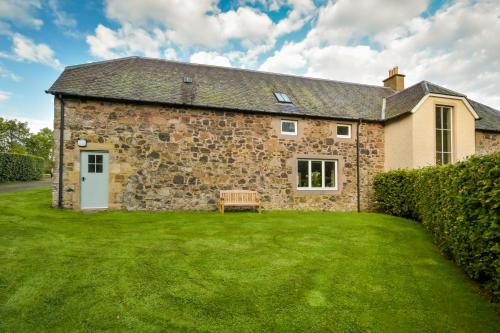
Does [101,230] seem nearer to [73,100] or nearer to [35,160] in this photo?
[73,100]

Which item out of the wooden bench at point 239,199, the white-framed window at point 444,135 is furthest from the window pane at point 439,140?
the wooden bench at point 239,199

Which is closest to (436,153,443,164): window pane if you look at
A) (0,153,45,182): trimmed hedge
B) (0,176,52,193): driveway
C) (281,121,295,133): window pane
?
(281,121,295,133): window pane

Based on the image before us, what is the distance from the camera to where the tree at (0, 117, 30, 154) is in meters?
44.9

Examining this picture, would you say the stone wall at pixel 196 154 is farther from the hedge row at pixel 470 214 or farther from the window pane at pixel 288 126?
the hedge row at pixel 470 214

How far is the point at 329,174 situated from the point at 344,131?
7.57ft

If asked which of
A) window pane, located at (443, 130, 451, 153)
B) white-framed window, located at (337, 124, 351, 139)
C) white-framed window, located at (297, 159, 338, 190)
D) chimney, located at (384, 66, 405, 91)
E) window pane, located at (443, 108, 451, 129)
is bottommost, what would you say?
white-framed window, located at (297, 159, 338, 190)

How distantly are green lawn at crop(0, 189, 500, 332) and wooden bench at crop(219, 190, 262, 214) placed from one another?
3750 millimetres

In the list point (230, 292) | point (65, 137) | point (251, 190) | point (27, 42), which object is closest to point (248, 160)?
point (251, 190)

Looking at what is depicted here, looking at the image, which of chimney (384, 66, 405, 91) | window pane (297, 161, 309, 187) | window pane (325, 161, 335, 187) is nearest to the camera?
window pane (297, 161, 309, 187)

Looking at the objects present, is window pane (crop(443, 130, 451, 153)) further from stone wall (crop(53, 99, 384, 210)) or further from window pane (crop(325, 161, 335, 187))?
window pane (crop(325, 161, 335, 187))

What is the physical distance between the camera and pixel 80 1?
1197 centimetres

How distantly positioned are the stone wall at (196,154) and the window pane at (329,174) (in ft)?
1.25

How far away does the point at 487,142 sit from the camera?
46.8 ft

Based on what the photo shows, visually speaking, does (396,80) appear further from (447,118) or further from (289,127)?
(289,127)
